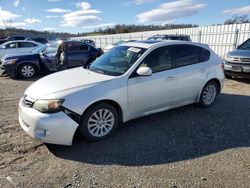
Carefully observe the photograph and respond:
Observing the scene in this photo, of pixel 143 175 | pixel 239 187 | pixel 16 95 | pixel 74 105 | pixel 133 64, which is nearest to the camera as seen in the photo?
pixel 239 187

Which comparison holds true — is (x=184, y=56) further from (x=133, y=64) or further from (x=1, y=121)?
(x=1, y=121)

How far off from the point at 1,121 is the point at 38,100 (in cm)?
198

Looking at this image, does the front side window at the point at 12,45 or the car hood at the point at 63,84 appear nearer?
the car hood at the point at 63,84

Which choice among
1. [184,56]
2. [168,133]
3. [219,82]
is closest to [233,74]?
[219,82]

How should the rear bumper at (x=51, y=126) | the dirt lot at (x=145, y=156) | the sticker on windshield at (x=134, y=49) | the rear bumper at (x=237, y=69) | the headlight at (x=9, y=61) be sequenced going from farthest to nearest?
the headlight at (x=9, y=61) → the rear bumper at (x=237, y=69) → the sticker on windshield at (x=134, y=49) → the rear bumper at (x=51, y=126) → the dirt lot at (x=145, y=156)

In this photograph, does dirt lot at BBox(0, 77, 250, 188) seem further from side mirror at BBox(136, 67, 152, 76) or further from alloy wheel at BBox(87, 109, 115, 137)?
side mirror at BBox(136, 67, 152, 76)

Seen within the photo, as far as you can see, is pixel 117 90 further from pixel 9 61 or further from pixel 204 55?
pixel 9 61

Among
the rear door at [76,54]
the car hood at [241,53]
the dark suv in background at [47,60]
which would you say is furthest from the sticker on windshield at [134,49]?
the rear door at [76,54]

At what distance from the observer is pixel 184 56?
5570mm

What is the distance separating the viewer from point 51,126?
3801 mm

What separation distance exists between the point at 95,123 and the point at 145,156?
3.33 ft

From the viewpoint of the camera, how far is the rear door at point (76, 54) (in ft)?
36.4

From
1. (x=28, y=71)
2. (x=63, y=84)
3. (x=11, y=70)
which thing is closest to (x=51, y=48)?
(x=28, y=71)

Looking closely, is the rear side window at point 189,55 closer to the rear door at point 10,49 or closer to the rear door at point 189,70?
the rear door at point 189,70
